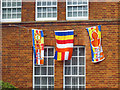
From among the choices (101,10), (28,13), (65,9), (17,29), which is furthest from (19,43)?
(101,10)

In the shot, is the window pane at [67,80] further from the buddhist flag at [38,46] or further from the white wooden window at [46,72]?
the buddhist flag at [38,46]

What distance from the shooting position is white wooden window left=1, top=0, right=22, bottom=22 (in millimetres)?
14922

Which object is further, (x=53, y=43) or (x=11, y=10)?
(x=11, y=10)

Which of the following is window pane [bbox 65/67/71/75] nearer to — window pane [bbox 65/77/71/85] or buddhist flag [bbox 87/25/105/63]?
window pane [bbox 65/77/71/85]

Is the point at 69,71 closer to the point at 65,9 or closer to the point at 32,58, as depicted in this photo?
the point at 32,58

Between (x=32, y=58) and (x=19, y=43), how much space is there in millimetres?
1062

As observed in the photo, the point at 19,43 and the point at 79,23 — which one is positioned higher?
the point at 79,23

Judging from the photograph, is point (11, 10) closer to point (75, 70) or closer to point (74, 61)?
point (74, 61)

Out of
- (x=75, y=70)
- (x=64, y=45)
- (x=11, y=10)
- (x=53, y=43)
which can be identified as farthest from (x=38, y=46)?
(x=11, y=10)

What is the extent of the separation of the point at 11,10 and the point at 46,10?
194 cm

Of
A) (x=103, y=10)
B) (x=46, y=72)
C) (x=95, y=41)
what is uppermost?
(x=103, y=10)

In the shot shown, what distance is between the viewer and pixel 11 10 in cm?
A: 1502

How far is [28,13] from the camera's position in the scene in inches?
581

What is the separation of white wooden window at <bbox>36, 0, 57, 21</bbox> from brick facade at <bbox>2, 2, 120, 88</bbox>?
273 millimetres
